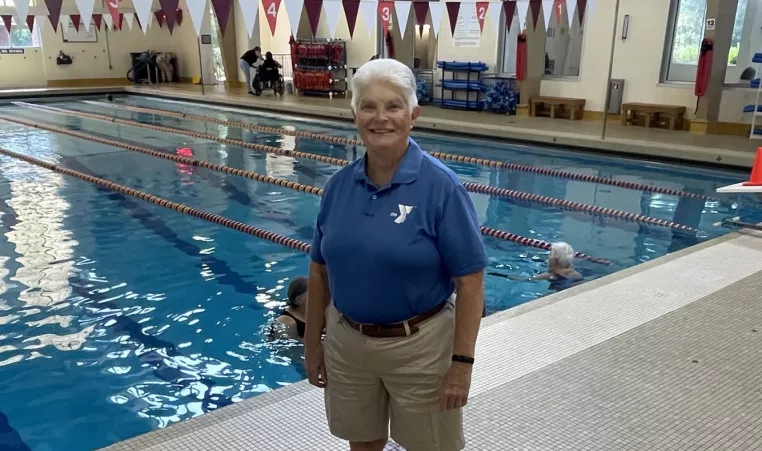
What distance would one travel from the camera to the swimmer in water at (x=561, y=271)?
15.4 ft

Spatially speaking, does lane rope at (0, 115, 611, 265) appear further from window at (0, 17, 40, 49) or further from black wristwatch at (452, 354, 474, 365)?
window at (0, 17, 40, 49)

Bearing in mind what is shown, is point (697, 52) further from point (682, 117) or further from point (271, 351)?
point (271, 351)

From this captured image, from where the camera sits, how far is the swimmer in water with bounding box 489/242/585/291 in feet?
15.4

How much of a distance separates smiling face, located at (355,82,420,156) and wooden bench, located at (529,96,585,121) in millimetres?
11311

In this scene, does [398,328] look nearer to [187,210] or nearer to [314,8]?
[187,210]

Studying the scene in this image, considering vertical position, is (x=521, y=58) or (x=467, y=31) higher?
(x=467, y=31)

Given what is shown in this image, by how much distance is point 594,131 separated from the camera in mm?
10438

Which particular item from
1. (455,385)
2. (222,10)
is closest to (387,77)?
(455,385)

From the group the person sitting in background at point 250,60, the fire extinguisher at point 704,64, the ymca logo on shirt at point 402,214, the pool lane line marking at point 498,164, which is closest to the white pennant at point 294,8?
the pool lane line marking at point 498,164

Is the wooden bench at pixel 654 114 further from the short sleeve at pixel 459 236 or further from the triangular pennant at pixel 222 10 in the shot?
the short sleeve at pixel 459 236

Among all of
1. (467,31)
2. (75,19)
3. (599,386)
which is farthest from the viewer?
(75,19)

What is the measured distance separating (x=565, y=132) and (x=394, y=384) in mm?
9277

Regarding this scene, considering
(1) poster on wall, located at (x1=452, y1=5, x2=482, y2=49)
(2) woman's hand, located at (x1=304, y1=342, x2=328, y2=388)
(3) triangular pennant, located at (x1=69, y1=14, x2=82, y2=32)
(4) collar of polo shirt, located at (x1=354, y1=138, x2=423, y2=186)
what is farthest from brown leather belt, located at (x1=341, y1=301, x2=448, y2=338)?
(3) triangular pennant, located at (x1=69, y1=14, x2=82, y2=32)

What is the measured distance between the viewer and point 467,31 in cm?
1395
